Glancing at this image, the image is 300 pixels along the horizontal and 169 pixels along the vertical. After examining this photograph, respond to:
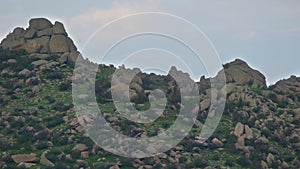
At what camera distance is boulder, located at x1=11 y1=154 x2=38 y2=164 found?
93.4m

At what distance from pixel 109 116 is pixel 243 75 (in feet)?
84.7

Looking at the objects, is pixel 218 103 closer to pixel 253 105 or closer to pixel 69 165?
pixel 253 105

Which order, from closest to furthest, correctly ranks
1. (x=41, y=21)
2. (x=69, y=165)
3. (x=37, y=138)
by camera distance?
(x=69, y=165) < (x=37, y=138) < (x=41, y=21)

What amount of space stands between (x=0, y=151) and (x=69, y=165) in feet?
28.5

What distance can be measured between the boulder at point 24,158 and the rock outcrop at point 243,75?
118 feet

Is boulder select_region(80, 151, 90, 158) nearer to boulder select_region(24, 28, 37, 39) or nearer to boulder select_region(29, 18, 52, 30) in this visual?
boulder select_region(24, 28, 37, 39)

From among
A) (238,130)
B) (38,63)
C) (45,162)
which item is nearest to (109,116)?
(45,162)

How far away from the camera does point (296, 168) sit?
99062mm

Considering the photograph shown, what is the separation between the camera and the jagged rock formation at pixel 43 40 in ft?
414

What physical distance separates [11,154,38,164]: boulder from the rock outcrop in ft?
118

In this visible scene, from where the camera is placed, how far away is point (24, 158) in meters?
93.7

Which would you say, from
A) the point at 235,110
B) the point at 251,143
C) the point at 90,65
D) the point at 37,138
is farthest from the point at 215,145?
the point at 90,65

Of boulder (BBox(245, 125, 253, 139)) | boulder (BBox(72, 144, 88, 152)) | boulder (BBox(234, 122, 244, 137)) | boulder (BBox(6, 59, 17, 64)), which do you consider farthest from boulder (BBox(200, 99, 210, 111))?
boulder (BBox(6, 59, 17, 64))

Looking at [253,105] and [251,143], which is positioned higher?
[253,105]
